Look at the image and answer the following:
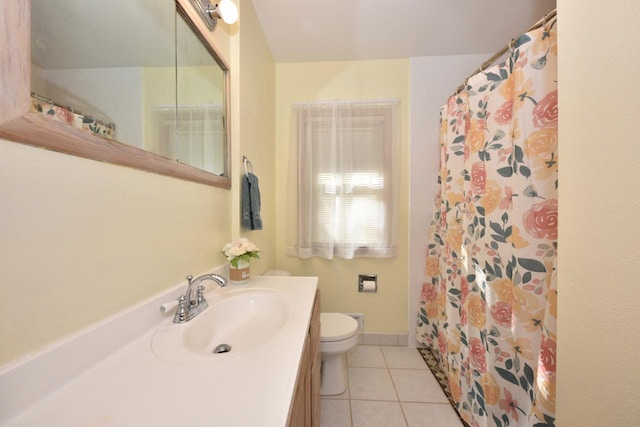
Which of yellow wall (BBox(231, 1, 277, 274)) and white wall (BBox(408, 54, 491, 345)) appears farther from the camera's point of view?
white wall (BBox(408, 54, 491, 345))

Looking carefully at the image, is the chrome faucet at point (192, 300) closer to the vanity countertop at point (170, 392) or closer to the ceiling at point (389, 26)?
the vanity countertop at point (170, 392)

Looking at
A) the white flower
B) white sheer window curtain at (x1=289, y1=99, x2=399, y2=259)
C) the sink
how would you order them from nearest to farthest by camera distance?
the sink
the white flower
white sheer window curtain at (x1=289, y1=99, x2=399, y2=259)

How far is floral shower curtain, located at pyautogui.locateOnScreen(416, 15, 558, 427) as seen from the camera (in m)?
0.86

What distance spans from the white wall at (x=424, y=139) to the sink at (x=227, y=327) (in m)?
1.36

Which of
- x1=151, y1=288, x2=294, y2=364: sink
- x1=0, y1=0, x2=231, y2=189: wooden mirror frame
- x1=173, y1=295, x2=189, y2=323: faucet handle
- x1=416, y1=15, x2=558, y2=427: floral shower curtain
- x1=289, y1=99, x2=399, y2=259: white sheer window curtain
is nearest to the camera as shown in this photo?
x1=0, y1=0, x2=231, y2=189: wooden mirror frame

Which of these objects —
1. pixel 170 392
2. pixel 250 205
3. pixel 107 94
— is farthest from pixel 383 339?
pixel 107 94

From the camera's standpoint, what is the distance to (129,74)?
2.15 feet

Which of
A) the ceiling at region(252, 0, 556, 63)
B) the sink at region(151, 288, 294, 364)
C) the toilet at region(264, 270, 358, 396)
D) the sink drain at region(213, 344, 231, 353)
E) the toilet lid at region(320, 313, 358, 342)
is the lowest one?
the toilet at region(264, 270, 358, 396)

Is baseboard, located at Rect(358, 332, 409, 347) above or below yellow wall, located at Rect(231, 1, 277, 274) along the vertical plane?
below

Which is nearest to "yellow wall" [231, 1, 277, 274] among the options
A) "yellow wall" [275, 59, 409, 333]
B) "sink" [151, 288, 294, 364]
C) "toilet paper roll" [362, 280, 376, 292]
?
"yellow wall" [275, 59, 409, 333]

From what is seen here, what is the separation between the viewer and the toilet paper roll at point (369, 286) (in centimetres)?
191

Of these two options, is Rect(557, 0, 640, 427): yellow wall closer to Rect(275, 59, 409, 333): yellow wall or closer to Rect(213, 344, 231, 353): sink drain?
Rect(213, 344, 231, 353): sink drain

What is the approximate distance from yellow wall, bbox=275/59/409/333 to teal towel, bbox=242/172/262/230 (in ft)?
2.07

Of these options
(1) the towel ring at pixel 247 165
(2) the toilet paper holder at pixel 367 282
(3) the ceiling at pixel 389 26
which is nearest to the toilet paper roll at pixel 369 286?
(2) the toilet paper holder at pixel 367 282
